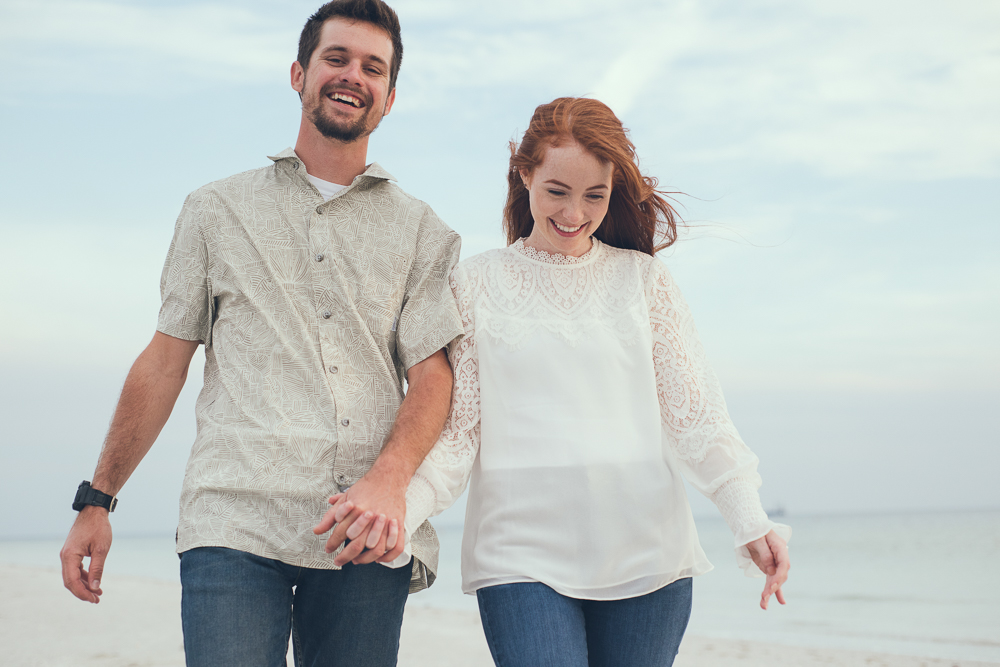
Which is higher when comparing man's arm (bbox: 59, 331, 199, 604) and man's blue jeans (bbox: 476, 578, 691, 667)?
man's arm (bbox: 59, 331, 199, 604)

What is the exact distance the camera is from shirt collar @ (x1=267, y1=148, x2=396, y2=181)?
7.87 ft

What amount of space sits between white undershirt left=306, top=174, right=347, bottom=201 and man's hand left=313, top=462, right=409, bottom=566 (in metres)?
0.88

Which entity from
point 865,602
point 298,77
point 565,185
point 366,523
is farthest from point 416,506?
point 865,602

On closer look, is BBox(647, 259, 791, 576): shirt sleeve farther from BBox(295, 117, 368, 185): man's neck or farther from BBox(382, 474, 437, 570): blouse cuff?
BBox(295, 117, 368, 185): man's neck

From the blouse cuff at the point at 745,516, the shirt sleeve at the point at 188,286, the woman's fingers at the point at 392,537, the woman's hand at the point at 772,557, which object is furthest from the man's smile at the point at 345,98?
the woman's hand at the point at 772,557

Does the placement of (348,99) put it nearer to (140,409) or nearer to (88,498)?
(140,409)

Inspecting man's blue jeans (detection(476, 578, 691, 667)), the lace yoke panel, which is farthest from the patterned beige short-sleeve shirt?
man's blue jeans (detection(476, 578, 691, 667))

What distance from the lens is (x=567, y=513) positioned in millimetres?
2049

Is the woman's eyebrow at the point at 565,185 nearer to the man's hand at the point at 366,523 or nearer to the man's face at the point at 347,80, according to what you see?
the man's face at the point at 347,80

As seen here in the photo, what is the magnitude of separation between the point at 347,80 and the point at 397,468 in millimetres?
1117

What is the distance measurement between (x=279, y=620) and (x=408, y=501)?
16.6 inches

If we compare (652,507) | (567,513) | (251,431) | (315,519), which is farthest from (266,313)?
(652,507)

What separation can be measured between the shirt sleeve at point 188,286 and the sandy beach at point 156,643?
19.0 feet

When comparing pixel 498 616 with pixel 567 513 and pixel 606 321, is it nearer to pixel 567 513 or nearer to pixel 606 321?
pixel 567 513
